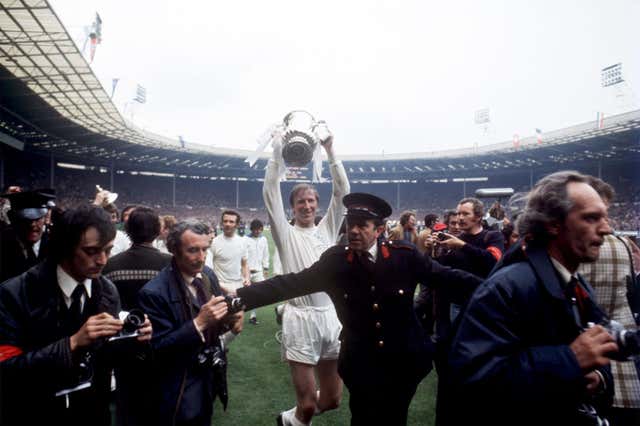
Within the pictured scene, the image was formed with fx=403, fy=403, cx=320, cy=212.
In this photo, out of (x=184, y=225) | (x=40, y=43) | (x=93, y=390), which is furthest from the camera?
(x=40, y=43)

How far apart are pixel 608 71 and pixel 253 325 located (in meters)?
48.1

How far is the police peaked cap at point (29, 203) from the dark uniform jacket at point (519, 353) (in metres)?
3.42

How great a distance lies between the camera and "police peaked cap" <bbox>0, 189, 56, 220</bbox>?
11.2 ft

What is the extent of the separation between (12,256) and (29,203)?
47 cm

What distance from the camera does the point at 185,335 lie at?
220 centimetres

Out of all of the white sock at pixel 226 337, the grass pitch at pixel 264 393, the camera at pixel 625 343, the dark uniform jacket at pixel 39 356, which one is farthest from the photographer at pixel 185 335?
the camera at pixel 625 343

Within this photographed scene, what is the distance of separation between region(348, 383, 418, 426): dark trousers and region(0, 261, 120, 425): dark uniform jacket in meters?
1.48

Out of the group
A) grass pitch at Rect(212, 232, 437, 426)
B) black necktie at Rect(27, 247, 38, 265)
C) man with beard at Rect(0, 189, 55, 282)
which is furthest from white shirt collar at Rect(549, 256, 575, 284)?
black necktie at Rect(27, 247, 38, 265)

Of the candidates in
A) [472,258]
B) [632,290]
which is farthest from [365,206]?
[632,290]

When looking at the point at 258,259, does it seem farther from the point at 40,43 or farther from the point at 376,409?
the point at 40,43

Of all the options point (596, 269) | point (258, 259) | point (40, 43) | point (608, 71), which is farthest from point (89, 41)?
point (608, 71)

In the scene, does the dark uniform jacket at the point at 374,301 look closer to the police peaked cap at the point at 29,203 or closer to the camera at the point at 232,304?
the camera at the point at 232,304

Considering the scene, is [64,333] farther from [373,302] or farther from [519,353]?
[519,353]

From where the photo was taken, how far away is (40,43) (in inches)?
565
